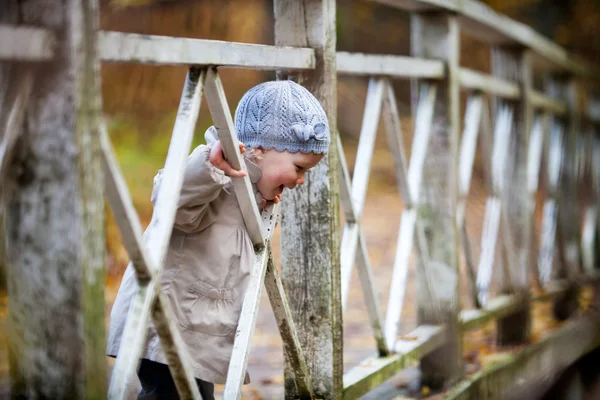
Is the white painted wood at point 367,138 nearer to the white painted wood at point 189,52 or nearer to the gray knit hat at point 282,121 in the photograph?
the white painted wood at point 189,52

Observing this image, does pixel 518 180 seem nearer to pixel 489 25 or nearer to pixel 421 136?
pixel 489 25

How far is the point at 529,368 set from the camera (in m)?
3.98

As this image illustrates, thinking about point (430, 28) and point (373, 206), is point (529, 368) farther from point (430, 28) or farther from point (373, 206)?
point (373, 206)

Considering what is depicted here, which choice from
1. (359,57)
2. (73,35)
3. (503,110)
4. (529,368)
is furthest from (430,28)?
(73,35)

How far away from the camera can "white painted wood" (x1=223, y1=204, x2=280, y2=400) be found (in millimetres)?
2141

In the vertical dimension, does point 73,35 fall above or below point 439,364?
above

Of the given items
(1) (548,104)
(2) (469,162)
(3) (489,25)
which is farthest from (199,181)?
(1) (548,104)

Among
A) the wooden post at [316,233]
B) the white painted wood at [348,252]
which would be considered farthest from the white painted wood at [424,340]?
the wooden post at [316,233]

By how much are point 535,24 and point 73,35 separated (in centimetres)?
1244

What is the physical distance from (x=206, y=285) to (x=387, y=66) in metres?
1.20

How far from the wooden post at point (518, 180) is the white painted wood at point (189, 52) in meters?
2.71

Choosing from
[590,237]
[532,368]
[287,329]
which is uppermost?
[287,329]

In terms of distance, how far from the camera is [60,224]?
1.52 metres

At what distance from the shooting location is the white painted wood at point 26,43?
4.69ft
